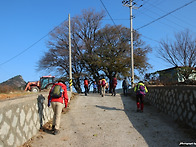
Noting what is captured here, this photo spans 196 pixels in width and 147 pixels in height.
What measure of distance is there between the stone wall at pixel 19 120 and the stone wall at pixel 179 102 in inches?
180

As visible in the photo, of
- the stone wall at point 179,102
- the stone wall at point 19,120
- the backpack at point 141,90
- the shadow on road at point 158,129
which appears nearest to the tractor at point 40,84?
the backpack at point 141,90

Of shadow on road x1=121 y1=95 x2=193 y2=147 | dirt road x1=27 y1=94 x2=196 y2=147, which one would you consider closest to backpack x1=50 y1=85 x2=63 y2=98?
dirt road x1=27 y1=94 x2=196 y2=147

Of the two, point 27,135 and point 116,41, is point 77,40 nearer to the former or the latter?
point 116,41

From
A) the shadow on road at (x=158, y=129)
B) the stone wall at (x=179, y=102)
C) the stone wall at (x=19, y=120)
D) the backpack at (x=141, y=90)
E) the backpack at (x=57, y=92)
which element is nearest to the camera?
the stone wall at (x=19, y=120)

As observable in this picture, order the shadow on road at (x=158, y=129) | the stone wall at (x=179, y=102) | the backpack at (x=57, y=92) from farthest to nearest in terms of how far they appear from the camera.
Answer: the backpack at (x=57, y=92)
the stone wall at (x=179, y=102)
the shadow on road at (x=158, y=129)

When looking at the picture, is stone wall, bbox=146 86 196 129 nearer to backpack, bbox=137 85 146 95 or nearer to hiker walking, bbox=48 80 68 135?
backpack, bbox=137 85 146 95

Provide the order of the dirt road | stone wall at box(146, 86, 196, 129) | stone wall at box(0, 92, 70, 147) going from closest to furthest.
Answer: stone wall at box(0, 92, 70, 147) < the dirt road < stone wall at box(146, 86, 196, 129)

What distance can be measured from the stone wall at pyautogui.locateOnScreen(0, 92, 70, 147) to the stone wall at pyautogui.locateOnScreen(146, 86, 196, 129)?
4.57m

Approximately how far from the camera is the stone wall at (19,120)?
13.3ft

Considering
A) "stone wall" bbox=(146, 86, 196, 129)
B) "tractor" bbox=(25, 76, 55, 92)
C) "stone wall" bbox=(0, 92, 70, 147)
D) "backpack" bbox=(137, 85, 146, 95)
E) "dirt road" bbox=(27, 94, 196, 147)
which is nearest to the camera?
"stone wall" bbox=(0, 92, 70, 147)

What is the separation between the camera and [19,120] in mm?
4750

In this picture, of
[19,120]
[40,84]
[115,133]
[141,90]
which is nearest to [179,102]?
[141,90]

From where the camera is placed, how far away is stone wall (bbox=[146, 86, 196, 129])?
5891 millimetres

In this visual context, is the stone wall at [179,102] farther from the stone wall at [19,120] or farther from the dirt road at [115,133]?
the stone wall at [19,120]
